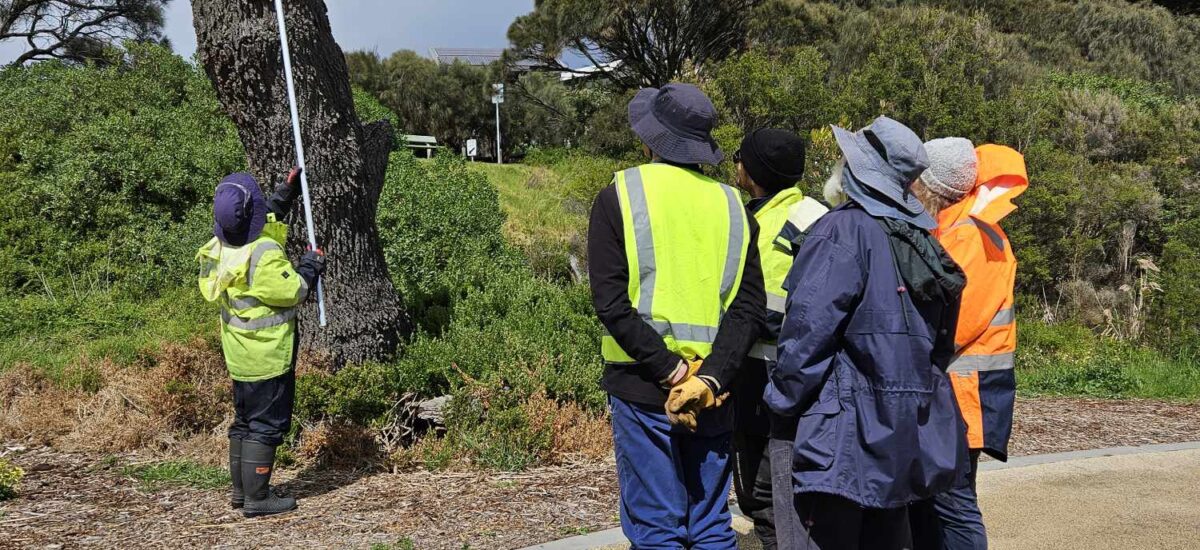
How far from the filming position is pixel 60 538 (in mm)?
3916

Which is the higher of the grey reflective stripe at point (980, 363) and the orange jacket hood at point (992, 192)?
the orange jacket hood at point (992, 192)

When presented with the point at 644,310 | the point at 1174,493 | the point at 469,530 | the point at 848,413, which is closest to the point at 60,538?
the point at 469,530

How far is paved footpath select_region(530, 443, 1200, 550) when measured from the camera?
→ 13.5 feet

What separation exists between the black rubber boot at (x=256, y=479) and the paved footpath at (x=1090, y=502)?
1.39 metres

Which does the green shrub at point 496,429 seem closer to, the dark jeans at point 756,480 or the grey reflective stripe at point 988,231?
the dark jeans at point 756,480

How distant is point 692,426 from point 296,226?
3.73 metres

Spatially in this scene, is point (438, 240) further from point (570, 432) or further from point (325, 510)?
point (325, 510)

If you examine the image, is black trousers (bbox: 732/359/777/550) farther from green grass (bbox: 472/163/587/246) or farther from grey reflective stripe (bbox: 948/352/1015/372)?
green grass (bbox: 472/163/587/246)

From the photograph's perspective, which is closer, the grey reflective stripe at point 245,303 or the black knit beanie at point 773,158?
the black knit beanie at point 773,158

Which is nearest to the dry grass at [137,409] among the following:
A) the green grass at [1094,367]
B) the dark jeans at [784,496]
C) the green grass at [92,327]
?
the green grass at [92,327]

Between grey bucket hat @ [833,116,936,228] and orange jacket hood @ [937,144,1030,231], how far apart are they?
580mm

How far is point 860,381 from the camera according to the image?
2.40m

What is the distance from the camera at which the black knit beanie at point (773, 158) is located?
3.28m

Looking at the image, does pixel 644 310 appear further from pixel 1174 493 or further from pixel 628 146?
pixel 628 146
